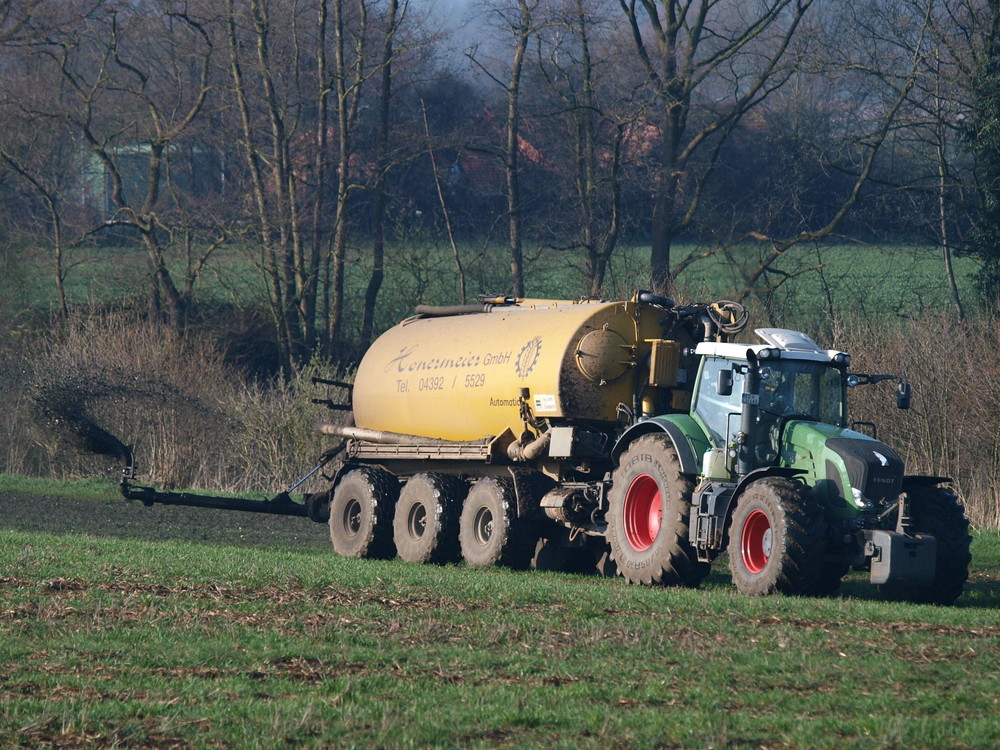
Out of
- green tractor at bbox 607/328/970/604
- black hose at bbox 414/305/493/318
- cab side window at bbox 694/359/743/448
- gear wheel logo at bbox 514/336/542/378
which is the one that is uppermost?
black hose at bbox 414/305/493/318

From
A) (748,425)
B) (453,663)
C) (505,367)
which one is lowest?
(453,663)

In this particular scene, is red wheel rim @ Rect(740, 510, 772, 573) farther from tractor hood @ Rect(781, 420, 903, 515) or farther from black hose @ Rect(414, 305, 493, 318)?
black hose @ Rect(414, 305, 493, 318)

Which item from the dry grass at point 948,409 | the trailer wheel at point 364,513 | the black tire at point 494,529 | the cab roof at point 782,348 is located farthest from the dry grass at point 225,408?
the black tire at point 494,529

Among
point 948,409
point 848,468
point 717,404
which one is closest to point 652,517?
point 717,404

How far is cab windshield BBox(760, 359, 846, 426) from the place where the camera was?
14.5 meters

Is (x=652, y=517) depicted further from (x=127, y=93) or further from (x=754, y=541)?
(x=127, y=93)

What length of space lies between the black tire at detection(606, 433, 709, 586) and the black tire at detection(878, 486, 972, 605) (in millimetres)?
2131

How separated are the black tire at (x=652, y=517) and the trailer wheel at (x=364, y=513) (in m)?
4.62

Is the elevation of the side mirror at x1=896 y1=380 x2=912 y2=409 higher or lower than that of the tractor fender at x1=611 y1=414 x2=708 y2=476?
higher

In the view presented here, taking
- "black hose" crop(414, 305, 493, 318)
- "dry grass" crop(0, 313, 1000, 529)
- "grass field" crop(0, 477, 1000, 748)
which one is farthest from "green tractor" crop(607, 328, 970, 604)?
"dry grass" crop(0, 313, 1000, 529)

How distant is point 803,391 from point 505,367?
4296 millimetres

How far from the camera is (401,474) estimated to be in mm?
20078

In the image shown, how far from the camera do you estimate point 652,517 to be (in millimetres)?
15352

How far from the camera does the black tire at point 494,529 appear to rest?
16.7 metres
